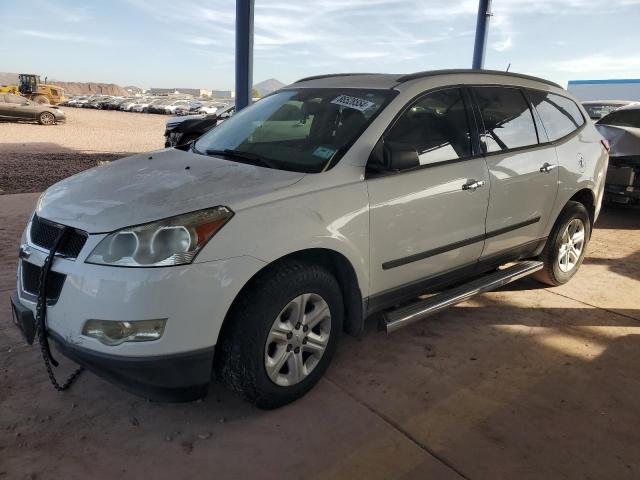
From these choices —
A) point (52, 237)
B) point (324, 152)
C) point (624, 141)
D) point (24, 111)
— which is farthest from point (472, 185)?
point (24, 111)

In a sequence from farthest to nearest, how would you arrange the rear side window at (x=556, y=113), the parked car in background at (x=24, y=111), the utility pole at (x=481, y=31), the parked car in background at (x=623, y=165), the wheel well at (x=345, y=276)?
1. the parked car in background at (x=24, y=111)
2. the utility pole at (x=481, y=31)
3. the parked car in background at (x=623, y=165)
4. the rear side window at (x=556, y=113)
5. the wheel well at (x=345, y=276)

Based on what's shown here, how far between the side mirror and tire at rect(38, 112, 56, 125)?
79.4 feet

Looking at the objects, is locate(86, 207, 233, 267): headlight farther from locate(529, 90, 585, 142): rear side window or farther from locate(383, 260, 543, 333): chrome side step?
locate(529, 90, 585, 142): rear side window

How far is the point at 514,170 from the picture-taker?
3779mm

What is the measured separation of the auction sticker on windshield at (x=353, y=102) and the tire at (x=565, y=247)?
7.12 feet

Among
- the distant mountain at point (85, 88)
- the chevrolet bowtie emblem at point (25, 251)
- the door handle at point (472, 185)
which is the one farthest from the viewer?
the distant mountain at point (85, 88)

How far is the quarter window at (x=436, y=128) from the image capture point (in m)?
3.24

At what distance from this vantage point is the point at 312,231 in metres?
2.67

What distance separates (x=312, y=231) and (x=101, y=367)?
1178mm

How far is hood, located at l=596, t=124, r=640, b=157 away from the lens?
7.03 metres

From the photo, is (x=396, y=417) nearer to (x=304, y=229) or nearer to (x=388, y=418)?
(x=388, y=418)

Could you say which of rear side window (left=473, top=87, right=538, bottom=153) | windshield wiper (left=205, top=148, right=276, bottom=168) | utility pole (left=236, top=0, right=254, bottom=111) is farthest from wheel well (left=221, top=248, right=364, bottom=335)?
utility pole (left=236, top=0, right=254, bottom=111)

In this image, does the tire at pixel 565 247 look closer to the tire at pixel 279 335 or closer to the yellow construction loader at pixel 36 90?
the tire at pixel 279 335

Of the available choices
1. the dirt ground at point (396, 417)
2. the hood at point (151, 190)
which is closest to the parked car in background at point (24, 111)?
the dirt ground at point (396, 417)
